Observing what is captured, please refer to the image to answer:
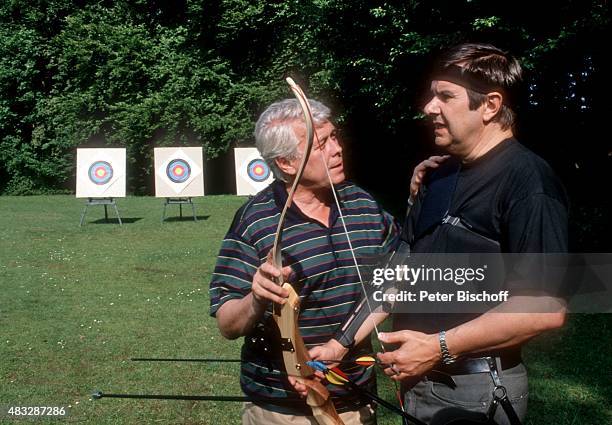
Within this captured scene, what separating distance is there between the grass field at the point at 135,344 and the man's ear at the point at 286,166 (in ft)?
7.56

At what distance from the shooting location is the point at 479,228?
167cm

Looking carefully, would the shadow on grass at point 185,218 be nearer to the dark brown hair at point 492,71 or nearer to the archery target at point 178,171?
the archery target at point 178,171

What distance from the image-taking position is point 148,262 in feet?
31.3

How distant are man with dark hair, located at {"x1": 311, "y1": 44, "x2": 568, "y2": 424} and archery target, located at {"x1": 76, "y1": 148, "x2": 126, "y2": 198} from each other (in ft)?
48.5

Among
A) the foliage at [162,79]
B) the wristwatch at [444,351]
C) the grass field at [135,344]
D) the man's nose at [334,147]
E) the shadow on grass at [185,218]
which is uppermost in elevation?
the foliage at [162,79]

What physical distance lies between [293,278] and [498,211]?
25.0 inches

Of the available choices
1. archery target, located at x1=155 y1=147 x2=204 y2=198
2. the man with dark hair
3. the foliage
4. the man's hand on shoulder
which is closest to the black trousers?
the man with dark hair

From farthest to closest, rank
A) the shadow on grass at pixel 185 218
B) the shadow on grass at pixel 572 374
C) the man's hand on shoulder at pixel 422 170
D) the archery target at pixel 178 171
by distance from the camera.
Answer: the archery target at pixel 178 171 < the shadow on grass at pixel 185 218 < the shadow on grass at pixel 572 374 < the man's hand on shoulder at pixel 422 170

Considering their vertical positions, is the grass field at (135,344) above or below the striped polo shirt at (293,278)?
below

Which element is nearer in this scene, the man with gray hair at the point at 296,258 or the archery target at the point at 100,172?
the man with gray hair at the point at 296,258

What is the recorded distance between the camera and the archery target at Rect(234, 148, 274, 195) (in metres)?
15.5

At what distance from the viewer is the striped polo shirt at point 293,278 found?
2.03m

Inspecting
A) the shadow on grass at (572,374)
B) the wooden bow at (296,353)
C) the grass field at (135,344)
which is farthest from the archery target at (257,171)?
the wooden bow at (296,353)

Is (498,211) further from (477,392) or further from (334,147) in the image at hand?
(334,147)
